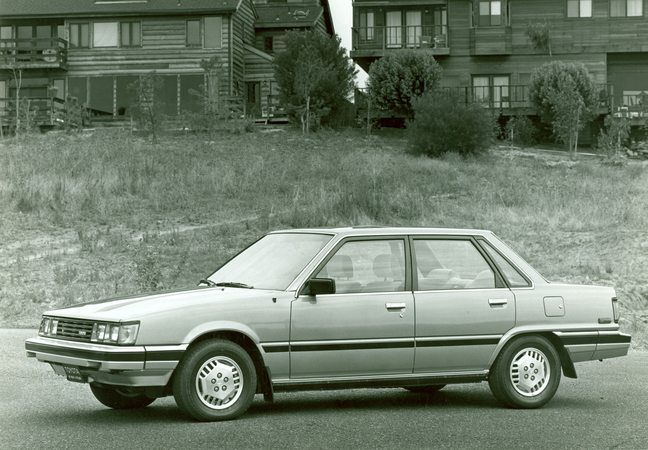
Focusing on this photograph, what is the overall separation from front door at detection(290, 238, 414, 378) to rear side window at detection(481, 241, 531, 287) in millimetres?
901

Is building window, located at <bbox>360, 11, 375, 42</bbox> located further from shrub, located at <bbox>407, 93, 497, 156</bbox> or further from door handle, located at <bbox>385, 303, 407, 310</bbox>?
door handle, located at <bbox>385, 303, 407, 310</bbox>

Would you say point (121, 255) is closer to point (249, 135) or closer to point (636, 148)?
point (249, 135)

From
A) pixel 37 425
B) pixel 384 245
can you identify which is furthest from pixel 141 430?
pixel 384 245

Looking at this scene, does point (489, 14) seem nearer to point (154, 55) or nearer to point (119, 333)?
point (154, 55)

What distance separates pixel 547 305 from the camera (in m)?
9.00

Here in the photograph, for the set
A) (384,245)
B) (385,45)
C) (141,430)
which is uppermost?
(385,45)

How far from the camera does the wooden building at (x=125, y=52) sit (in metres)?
46.5

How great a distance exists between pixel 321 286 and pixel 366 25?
42.0 meters

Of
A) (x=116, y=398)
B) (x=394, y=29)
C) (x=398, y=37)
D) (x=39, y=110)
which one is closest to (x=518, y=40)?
(x=398, y=37)

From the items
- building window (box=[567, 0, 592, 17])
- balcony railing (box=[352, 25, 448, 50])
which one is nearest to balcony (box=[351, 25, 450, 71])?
balcony railing (box=[352, 25, 448, 50])

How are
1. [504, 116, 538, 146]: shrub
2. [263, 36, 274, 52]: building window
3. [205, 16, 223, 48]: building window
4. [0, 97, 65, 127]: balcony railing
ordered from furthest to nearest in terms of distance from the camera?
1. [263, 36, 274, 52]: building window
2. [205, 16, 223, 48]: building window
3. [0, 97, 65, 127]: balcony railing
4. [504, 116, 538, 146]: shrub

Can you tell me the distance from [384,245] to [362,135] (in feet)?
98.8

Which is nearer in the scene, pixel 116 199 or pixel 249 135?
A: pixel 116 199

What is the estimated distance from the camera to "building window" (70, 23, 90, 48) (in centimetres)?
4784
